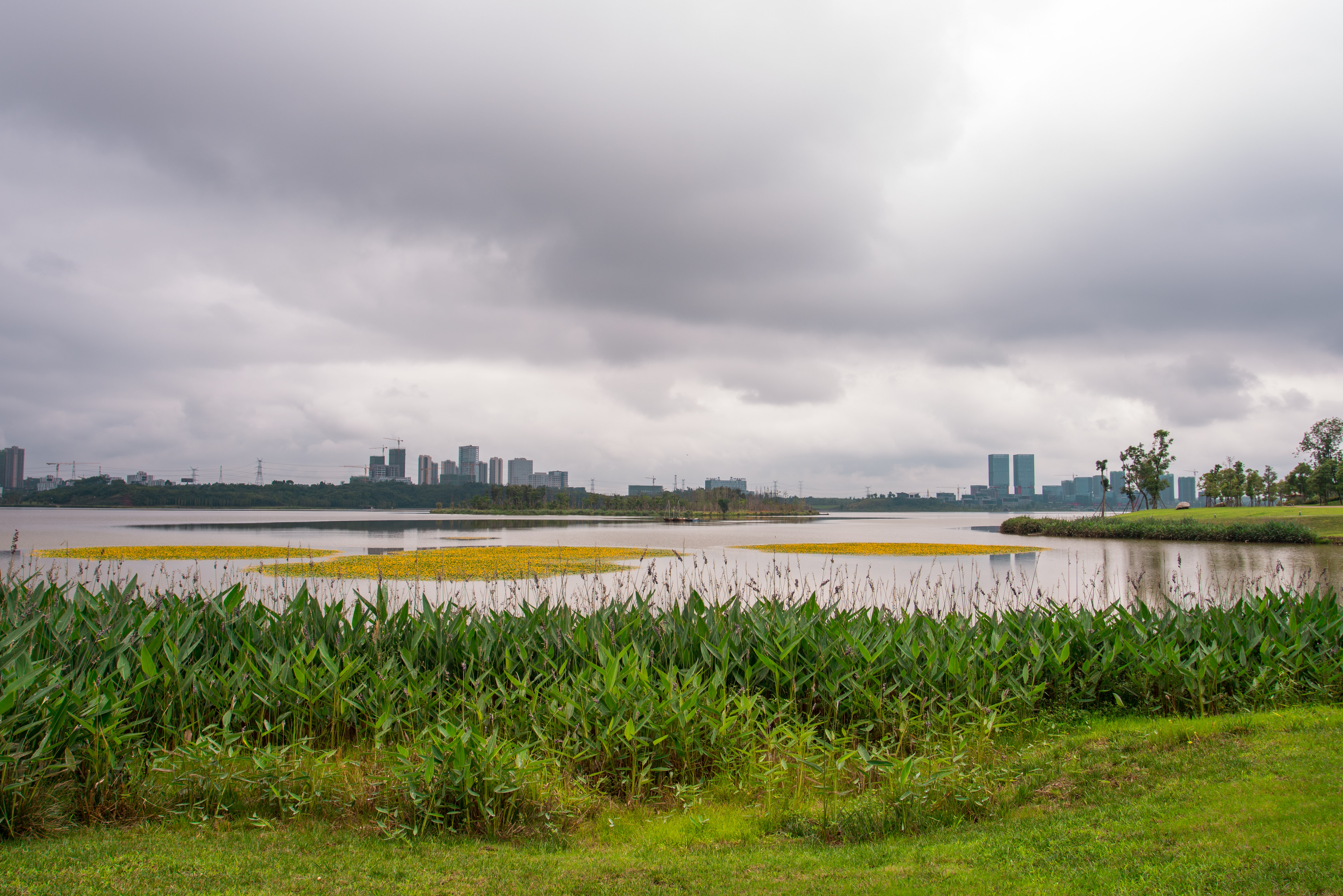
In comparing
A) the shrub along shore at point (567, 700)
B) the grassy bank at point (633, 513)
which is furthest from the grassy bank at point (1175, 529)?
the grassy bank at point (633, 513)

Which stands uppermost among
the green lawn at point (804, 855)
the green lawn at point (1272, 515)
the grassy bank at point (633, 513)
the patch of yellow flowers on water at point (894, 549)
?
the green lawn at point (804, 855)

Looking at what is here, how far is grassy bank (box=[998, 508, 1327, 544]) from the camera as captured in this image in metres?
41.0

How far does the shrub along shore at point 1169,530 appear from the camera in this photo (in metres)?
40.8

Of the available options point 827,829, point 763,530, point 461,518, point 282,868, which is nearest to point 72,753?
point 282,868

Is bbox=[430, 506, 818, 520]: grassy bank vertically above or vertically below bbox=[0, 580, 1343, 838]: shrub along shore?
below

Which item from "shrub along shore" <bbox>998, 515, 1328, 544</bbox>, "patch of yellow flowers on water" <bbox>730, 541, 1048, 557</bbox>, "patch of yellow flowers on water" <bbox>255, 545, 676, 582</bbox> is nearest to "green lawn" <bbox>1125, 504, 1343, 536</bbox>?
"shrub along shore" <bbox>998, 515, 1328, 544</bbox>

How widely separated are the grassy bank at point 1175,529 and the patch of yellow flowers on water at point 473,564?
1325 inches

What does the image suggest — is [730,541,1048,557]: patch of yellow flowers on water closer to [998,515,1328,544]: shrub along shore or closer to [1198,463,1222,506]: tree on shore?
[998,515,1328,544]: shrub along shore

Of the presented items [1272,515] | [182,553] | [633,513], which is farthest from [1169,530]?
[633,513]

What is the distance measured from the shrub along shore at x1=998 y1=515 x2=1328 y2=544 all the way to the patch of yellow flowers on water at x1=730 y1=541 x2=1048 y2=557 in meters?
11.4

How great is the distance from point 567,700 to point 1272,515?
65390 millimetres

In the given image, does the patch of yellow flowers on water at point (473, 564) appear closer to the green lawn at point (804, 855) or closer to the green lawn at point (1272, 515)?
the green lawn at point (804, 855)

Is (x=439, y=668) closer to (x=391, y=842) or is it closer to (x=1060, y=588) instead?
(x=391, y=842)

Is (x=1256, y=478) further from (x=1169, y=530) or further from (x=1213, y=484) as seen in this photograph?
(x=1169, y=530)
